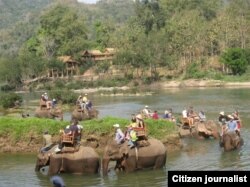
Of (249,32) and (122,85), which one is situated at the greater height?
(249,32)

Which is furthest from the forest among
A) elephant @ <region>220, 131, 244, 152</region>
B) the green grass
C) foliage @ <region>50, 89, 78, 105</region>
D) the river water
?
elephant @ <region>220, 131, 244, 152</region>

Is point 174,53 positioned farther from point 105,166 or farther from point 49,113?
point 105,166

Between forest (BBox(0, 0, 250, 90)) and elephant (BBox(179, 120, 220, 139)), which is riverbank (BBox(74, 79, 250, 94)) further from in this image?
elephant (BBox(179, 120, 220, 139))

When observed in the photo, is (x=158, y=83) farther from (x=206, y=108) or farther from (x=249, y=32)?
(x=206, y=108)

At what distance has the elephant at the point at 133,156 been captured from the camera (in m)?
21.4

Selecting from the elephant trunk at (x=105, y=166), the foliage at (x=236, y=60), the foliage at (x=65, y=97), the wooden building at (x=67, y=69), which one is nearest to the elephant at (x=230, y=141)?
the elephant trunk at (x=105, y=166)

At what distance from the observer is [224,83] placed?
8388 cm

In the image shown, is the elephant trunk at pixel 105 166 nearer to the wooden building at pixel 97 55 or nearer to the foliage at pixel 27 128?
the foliage at pixel 27 128

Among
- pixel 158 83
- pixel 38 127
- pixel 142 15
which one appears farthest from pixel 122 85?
pixel 38 127

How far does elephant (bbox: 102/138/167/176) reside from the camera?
843 inches

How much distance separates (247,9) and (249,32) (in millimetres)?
15190

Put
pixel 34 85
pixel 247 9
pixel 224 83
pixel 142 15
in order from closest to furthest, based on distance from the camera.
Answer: pixel 224 83 → pixel 34 85 → pixel 247 9 → pixel 142 15

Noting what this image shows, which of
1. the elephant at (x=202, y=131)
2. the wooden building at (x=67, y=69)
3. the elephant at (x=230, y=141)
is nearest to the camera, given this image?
the elephant at (x=230, y=141)

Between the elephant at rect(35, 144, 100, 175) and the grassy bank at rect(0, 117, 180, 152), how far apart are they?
6.02m
